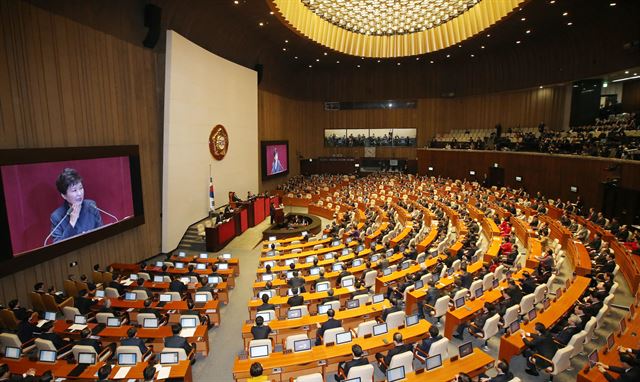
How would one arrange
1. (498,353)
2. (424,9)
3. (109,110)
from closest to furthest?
(498,353), (109,110), (424,9)

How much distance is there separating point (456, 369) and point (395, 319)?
190 cm

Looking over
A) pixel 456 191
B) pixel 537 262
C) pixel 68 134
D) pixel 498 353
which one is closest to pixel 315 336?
pixel 498 353

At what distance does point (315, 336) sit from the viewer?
353 inches

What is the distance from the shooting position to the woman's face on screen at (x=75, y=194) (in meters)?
12.1

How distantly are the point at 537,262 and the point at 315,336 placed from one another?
8198 millimetres

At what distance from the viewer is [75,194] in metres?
12.3

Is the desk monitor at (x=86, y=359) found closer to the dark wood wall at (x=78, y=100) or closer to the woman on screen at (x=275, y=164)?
the dark wood wall at (x=78, y=100)

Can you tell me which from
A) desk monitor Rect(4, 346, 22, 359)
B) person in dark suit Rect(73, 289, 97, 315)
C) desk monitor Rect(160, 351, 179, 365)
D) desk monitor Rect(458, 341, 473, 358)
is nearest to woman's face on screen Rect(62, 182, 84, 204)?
person in dark suit Rect(73, 289, 97, 315)

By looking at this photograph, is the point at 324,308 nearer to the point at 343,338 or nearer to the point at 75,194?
the point at 343,338

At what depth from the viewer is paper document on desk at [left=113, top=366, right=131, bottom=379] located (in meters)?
6.72

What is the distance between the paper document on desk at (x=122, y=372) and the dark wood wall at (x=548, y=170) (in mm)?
19840

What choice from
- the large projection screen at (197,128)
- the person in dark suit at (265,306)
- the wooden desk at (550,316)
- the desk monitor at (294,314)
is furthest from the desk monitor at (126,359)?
the large projection screen at (197,128)

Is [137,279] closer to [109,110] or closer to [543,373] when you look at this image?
[109,110]

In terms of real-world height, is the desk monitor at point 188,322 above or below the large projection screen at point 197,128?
below
